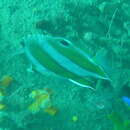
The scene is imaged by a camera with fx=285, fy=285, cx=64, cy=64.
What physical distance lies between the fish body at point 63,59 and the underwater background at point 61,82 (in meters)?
2.56

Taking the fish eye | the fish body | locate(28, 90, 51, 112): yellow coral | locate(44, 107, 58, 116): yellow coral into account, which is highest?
the fish eye

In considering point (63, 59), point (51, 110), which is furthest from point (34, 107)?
point (63, 59)

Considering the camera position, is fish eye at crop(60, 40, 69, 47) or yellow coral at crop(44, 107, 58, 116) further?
yellow coral at crop(44, 107, 58, 116)

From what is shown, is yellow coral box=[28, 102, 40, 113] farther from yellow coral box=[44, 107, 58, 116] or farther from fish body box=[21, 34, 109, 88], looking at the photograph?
fish body box=[21, 34, 109, 88]

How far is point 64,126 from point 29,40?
284 cm

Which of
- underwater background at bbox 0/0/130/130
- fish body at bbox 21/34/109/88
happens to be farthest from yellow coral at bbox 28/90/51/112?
fish body at bbox 21/34/109/88

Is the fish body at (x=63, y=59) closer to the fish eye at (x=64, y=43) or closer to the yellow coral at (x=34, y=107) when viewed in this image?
the fish eye at (x=64, y=43)

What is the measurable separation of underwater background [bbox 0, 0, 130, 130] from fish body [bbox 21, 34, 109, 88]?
2.56 meters

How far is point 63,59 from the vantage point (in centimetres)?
167

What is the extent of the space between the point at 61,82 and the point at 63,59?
2591mm

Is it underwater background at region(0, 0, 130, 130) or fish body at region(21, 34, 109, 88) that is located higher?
fish body at region(21, 34, 109, 88)

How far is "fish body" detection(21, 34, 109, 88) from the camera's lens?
1.62m

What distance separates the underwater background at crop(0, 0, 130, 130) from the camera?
4289mm

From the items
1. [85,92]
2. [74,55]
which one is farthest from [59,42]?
[85,92]
